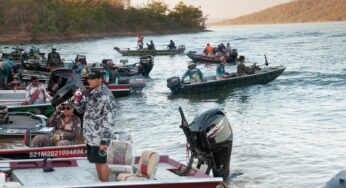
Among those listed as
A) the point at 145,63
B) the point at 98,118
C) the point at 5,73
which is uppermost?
the point at 98,118

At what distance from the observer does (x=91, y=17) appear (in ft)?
416

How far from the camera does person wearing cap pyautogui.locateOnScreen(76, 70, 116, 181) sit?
29.6ft

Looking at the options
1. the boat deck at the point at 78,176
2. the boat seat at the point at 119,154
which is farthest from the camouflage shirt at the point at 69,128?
the boat seat at the point at 119,154

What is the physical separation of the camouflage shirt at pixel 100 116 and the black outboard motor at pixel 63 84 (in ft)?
23.2

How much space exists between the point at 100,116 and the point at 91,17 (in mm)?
119628

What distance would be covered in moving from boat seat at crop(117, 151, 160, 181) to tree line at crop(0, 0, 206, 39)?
96175 mm

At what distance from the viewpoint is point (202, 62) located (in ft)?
141

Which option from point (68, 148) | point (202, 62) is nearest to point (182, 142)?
point (68, 148)

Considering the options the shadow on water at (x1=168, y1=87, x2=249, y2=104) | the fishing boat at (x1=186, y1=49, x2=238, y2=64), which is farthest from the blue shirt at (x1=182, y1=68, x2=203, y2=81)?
the fishing boat at (x1=186, y1=49, x2=238, y2=64)

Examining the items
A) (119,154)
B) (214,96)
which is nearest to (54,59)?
Result: (214,96)

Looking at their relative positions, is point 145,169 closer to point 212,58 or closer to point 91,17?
point 212,58

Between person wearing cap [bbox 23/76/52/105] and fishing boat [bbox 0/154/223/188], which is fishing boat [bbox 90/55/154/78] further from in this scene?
fishing boat [bbox 0/154/223/188]

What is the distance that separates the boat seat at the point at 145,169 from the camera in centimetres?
915

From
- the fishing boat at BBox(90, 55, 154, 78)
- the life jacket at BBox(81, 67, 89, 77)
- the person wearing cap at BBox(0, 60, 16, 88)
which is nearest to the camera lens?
the person wearing cap at BBox(0, 60, 16, 88)
